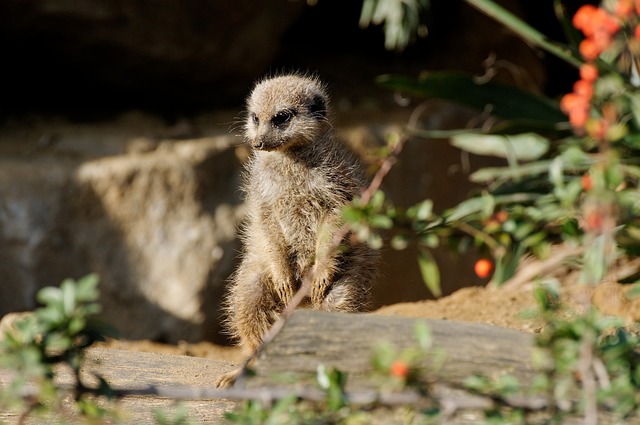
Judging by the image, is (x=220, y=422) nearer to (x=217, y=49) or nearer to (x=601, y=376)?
(x=601, y=376)

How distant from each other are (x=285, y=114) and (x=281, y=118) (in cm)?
2

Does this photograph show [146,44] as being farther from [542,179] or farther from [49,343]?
[49,343]

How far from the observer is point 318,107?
3914mm

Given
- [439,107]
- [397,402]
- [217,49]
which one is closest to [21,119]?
[217,49]

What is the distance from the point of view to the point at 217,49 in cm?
575

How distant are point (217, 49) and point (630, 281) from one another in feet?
11.9

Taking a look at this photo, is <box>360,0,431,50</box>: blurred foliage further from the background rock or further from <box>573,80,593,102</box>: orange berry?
<box>573,80,593,102</box>: orange berry

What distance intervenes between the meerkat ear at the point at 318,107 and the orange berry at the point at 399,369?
2.47 metres

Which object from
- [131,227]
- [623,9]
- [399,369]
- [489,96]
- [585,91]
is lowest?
[399,369]

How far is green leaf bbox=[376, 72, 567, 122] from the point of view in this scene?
8.29 ft

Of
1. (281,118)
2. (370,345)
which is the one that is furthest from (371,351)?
(281,118)

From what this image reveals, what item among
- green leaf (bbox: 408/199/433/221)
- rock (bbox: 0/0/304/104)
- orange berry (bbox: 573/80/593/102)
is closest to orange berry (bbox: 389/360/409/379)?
green leaf (bbox: 408/199/433/221)

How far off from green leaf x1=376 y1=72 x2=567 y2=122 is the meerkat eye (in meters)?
1.13

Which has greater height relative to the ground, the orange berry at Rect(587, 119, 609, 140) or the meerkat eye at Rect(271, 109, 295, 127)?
the meerkat eye at Rect(271, 109, 295, 127)
